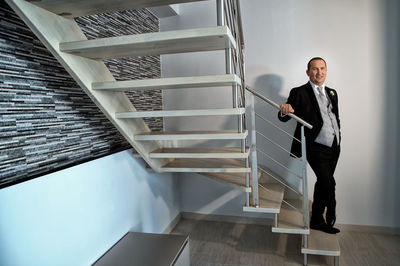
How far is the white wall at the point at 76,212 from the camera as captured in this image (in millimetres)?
1159

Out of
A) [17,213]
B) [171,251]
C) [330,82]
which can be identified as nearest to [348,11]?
[330,82]

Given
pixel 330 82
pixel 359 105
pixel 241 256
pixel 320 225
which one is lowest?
pixel 241 256

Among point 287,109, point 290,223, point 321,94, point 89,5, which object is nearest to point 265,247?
point 290,223

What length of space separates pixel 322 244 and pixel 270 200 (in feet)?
1.67

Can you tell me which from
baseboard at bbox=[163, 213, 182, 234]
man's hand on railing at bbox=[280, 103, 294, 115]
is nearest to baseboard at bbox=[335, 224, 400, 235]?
man's hand on railing at bbox=[280, 103, 294, 115]

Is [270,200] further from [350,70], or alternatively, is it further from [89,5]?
[89,5]

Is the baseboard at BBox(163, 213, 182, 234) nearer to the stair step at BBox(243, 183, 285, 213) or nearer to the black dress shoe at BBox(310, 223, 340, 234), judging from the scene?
the stair step at BBox(243, 183, 285, 213)

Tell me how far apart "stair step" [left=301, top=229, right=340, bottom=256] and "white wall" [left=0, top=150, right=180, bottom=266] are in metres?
1.38

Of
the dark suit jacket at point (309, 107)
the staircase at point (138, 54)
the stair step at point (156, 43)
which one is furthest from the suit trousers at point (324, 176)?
the stair step at point (156, 43)

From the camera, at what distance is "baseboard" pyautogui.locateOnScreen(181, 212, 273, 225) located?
9.38ft

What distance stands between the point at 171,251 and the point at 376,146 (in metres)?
2.17

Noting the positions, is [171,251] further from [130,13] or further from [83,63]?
[130,13]

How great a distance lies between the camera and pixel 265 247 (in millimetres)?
2395

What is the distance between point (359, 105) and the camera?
2516 mm
